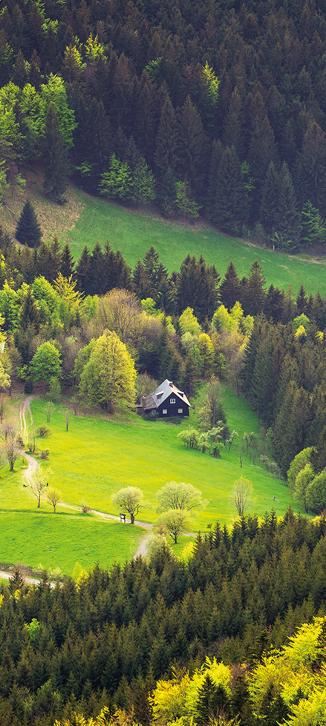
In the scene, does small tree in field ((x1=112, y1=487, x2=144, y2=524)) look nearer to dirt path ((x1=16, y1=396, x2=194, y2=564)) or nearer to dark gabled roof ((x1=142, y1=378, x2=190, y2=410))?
dirt path ((x1=16, y1=396, x2=194, y2=564))

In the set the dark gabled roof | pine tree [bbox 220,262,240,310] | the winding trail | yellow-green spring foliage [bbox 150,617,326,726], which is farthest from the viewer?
pine tree [bbox 220,262,240,310]

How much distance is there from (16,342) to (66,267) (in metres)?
31.0

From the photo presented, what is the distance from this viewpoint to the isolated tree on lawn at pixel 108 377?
153125mm

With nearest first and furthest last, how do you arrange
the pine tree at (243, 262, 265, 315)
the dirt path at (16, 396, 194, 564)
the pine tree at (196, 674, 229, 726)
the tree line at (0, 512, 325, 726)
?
the pine tree at (196, 674, 229, 726), the tree line at (0, 512, 325, 726), the dirt path at (16, 396, 194, 564), the pine tree at (243, 262, 265, 315)

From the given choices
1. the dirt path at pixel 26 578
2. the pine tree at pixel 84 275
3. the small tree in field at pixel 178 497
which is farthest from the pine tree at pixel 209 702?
the pine tree at pixel 84 275

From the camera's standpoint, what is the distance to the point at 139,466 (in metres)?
136

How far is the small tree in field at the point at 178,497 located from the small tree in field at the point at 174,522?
2926 mm

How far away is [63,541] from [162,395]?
4627cm

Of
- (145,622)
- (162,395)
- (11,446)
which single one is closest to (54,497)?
(11,446)

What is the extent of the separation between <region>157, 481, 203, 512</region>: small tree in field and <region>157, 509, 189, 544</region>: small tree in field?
2.93m

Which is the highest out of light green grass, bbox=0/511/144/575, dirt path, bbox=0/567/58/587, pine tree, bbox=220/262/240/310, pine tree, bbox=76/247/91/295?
pine tree, bbox=220/262/240/310

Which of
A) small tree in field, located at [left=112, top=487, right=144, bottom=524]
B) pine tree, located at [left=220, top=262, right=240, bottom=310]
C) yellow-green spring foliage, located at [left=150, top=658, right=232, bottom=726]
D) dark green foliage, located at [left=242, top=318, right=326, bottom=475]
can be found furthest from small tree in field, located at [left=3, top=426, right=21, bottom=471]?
pine tree, located at [left=220, top=262, right=240, bottom=310]

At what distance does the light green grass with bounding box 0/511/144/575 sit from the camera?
112 meters

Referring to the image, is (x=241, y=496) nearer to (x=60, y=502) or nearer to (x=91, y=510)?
(x=91, y=510)
